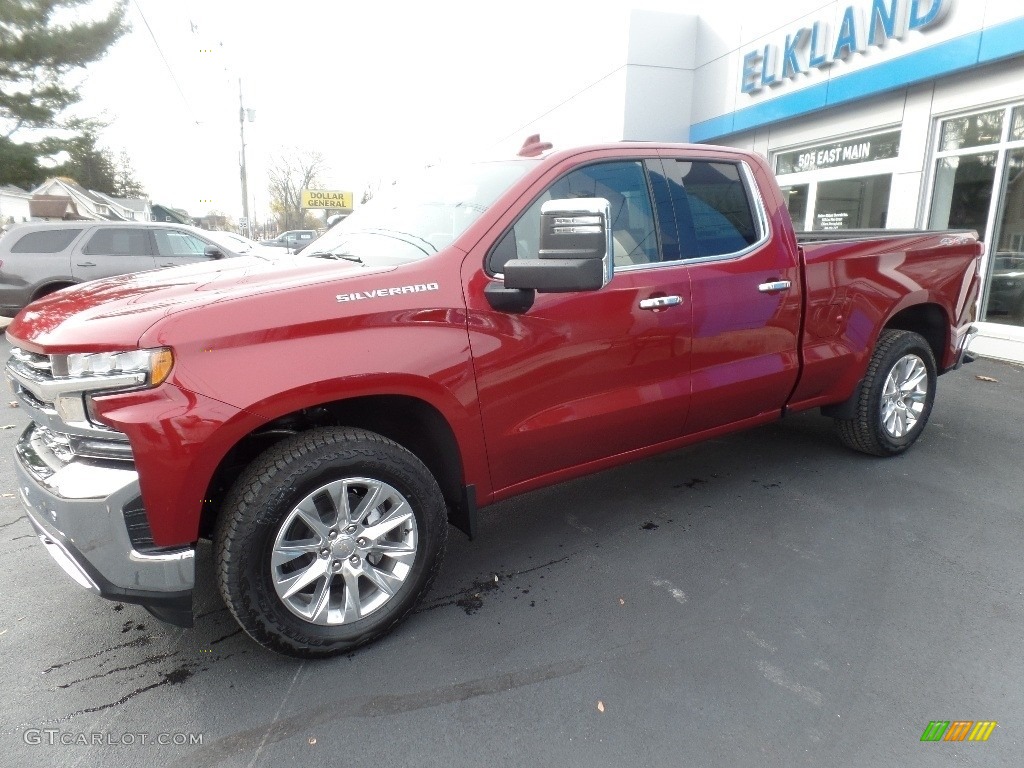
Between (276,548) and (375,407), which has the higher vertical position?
(375,407)

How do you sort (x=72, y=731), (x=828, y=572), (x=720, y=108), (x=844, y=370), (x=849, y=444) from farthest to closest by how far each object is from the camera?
(x=720, y=108)
(x=849, y=444)
(x=844, y=370)
(x=828, y=572)
(x=72, y=731)

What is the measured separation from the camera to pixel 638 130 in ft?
46.9

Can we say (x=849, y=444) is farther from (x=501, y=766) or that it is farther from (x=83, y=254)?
(x=83, y=254)

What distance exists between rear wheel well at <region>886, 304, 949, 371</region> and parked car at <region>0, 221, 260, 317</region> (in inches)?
335

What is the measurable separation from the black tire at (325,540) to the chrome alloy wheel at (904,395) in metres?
3.20

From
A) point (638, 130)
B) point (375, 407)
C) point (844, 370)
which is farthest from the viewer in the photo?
point (638, 130)

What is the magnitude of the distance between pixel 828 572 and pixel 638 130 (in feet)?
42.5

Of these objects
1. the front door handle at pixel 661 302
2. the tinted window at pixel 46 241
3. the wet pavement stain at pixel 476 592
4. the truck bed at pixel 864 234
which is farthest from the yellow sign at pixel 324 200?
the wet pavement stain at pixel 476 592

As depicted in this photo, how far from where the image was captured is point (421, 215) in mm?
3145

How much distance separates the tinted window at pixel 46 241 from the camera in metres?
9.43

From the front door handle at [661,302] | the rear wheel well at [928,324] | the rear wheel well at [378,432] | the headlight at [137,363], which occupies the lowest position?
the rear wheel well at [378,432]

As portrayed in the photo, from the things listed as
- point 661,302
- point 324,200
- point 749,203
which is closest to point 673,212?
point 661,302

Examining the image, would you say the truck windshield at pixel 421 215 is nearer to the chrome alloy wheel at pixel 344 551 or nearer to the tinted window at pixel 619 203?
the tinted window at pixel 619 203

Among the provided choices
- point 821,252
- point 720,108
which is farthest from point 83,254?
point 720,108
